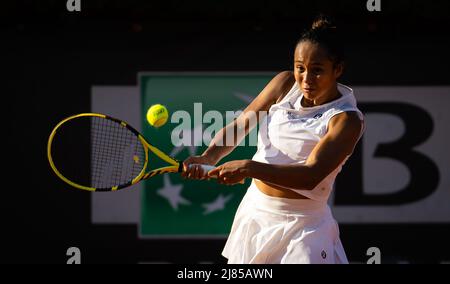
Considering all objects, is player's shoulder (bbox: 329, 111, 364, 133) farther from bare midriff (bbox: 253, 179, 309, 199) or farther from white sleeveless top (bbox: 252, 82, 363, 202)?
bare midriff (bbox: 253, 179, 309, 199)

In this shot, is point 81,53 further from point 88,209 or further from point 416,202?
point 416,202

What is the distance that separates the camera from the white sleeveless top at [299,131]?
12.7ft

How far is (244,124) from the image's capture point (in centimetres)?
425

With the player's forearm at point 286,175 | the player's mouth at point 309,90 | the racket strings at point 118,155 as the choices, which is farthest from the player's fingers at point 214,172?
the racket strings at point 118,155

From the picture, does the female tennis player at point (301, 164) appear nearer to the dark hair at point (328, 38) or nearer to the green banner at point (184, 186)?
the dark hair at point (328, 38)

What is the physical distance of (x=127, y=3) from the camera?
6328mm

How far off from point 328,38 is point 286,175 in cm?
61

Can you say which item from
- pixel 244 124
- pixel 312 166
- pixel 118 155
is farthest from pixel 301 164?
pixel 118 155

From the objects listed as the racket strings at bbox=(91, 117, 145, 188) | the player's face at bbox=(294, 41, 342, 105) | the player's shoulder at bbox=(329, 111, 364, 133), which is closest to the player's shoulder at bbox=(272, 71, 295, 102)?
the player's face at bbox=(294, 41, 342, 105)

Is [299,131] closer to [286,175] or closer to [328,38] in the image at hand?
[286,175]

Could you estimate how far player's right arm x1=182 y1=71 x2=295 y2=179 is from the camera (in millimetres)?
4121

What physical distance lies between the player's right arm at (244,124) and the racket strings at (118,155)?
68 cm
